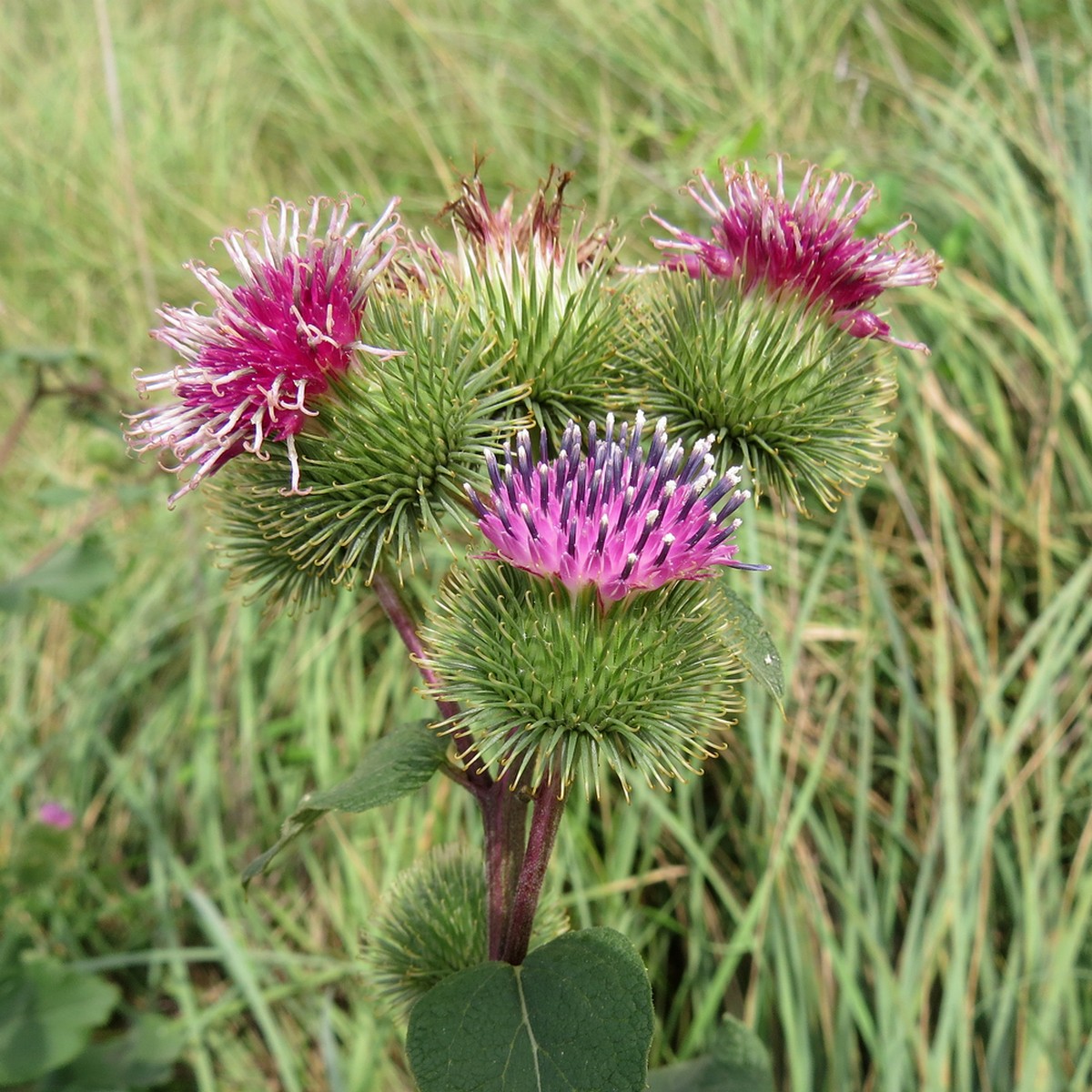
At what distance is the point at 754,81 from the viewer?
4.30 m

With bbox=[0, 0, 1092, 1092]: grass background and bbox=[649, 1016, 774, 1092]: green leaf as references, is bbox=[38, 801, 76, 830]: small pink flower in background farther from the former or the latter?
bbox=[649, 1016, 774, 1092]: green leaf

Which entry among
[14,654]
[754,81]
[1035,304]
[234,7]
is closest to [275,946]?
[14,654]

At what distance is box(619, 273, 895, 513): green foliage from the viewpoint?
1.35 m

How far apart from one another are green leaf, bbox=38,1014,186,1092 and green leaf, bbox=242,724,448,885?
5.07ft

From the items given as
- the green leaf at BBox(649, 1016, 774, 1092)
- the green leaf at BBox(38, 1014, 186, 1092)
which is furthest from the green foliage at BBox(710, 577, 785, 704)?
the green leaf at BBox(38, 1014, 186, 1092)

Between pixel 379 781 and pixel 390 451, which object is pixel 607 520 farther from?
pixel 379 781

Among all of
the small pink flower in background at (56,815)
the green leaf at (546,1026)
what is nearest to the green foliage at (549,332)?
the green leaf at (546,1026)

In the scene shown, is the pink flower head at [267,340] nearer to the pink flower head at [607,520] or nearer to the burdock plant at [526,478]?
the burdock plant at [526,478]

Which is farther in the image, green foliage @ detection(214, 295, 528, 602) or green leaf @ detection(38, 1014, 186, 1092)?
green leaf @ detection(38, 1014, 186, 1092)

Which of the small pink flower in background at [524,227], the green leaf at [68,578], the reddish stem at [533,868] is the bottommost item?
the reddish stem at [533,868]

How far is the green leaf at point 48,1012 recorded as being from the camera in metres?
2.10

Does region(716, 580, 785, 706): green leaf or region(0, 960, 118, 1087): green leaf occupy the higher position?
region(716, 580, 785, 706): green leaf

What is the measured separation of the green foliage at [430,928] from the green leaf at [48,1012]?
3.36ft

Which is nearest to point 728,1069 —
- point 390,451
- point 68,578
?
point 390,451
